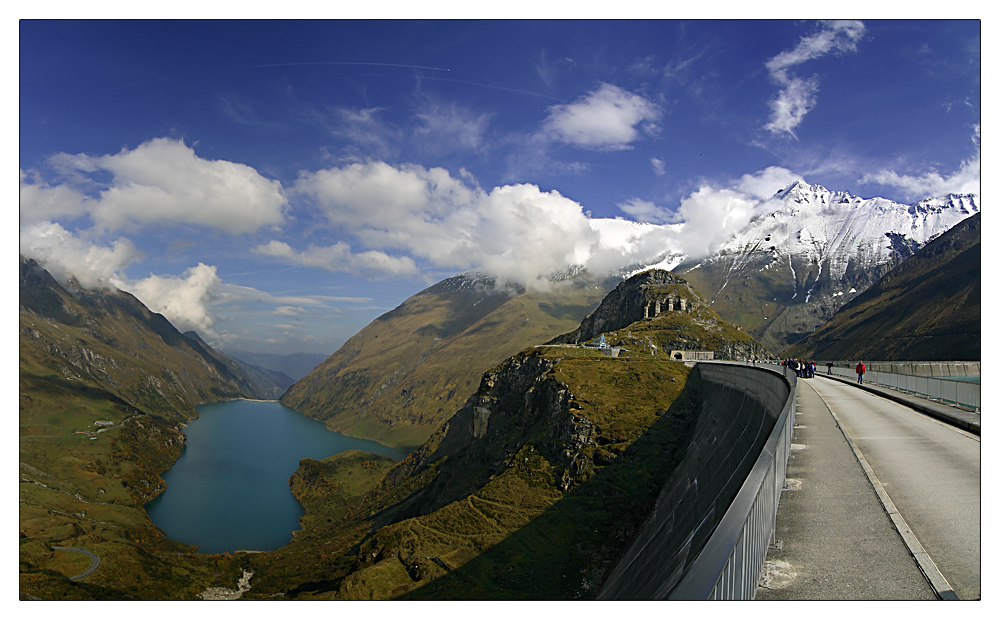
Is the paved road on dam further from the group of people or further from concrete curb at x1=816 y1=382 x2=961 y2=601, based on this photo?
the group of people

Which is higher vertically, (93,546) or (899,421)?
(899,421)

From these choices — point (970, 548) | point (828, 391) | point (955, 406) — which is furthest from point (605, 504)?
point (970, 548)

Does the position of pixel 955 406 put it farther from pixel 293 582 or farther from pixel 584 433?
pixel 293 582

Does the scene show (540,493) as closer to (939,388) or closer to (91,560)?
(939,388)

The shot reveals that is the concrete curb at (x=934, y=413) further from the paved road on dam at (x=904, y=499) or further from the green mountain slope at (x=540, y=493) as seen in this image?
the green mountain slope at (x=540, y=493)

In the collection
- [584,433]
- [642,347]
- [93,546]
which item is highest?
[642,347]

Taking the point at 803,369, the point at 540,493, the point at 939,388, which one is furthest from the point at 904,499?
the point at 540,493
